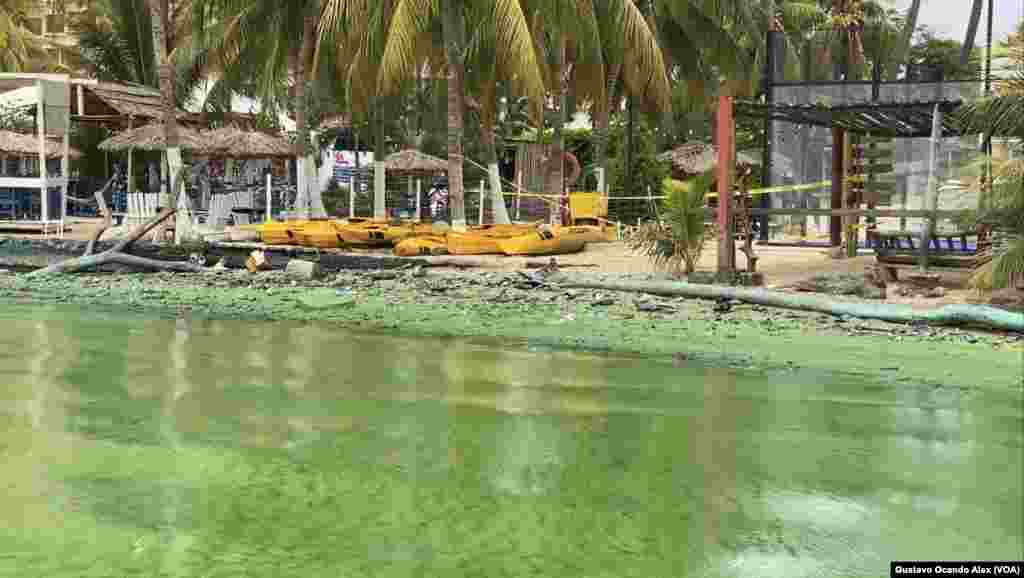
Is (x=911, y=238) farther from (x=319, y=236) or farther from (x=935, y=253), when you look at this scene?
(x=319, y=236)

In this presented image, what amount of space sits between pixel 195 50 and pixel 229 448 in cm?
1970

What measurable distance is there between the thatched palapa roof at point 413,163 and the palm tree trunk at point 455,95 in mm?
5628

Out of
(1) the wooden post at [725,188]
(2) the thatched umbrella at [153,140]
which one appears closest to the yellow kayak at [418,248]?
(1) the wooden post at [725,188]

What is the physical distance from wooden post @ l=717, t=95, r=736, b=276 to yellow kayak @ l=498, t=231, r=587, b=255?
15.8 ft

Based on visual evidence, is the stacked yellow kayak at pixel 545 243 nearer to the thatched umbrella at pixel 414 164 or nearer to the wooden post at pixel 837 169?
the wooden post at pixel 837 169

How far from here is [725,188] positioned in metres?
13.8

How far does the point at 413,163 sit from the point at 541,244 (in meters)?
8.92

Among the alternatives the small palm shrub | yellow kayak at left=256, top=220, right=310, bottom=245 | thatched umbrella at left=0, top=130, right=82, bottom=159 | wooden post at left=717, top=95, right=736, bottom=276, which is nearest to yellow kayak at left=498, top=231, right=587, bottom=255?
the small palm shrub

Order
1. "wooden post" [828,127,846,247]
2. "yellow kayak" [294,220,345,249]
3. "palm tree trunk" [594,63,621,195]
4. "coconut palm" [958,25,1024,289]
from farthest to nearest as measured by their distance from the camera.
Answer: "palm tree trunk" [594,63,621,195], "yellow kayak" [294,220,345,249], "wooden post" [828,127,846,247], "coconut palm" [958,25,1024,289]

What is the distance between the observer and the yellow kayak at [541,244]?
59.9ft

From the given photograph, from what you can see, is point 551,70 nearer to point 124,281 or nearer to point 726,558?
point 124,281

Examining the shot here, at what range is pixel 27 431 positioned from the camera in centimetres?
750

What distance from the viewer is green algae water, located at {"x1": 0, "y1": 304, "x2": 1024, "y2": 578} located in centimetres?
519

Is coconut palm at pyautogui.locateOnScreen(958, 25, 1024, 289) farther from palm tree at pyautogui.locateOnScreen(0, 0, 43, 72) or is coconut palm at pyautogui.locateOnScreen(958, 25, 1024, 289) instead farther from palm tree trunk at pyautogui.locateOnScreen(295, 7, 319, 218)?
palm tree at pyautogui.locateOnScreen(0, 0, 43, 72)
